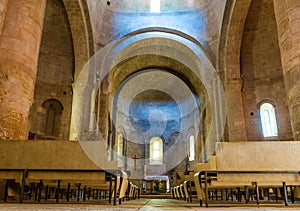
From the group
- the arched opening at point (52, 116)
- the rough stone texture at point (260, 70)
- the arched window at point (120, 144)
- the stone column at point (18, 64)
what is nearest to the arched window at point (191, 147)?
the arched window at point (120, 144)

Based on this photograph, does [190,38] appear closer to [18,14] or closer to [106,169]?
[18,14]

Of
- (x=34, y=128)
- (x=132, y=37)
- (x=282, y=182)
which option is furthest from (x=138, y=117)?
(x=282, y=182)

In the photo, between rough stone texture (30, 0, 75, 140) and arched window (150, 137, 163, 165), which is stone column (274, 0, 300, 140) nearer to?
rough stone texture (30, 0, 75, 140)

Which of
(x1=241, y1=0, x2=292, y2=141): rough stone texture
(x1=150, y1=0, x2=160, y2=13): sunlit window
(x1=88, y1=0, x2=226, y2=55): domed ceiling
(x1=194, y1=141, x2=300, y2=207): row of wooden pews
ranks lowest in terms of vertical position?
(x1=194, y1=141, x2=300, y2=207): row of wooden pews

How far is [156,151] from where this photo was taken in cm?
2267

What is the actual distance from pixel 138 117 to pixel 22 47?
56.3 ft

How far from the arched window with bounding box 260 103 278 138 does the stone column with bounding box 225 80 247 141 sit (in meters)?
1.84

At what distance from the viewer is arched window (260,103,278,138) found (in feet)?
42.4

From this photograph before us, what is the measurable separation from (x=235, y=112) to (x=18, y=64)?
29.7 ft

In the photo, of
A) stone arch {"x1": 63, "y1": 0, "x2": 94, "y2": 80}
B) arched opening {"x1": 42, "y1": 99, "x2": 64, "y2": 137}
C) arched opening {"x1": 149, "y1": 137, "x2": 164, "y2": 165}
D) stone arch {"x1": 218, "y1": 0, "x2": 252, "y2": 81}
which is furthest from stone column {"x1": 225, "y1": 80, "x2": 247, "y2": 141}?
arched opening {"x1": 149, "y1": 137, "x2": 164, "y2": 165}

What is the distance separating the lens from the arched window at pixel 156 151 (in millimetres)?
22109

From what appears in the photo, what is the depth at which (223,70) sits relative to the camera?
42.9 ft

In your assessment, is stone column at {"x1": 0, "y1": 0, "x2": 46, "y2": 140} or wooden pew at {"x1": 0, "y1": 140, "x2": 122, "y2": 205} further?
stone column at {"x1": 0, "y1": 0, "x2": 46, "y2": 140}

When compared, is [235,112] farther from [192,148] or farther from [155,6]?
[192,148]
